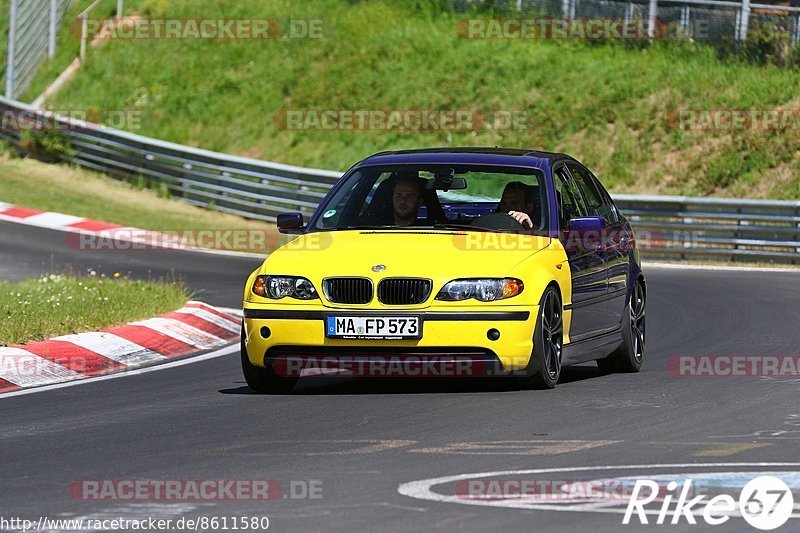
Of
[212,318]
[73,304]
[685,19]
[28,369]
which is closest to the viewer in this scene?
[28,369]

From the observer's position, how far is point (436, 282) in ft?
31.6

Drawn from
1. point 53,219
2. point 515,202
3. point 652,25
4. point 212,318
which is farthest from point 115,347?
point 652,25

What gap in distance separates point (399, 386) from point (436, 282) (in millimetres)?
1027

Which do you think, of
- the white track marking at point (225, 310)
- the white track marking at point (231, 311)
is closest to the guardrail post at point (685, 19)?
the white track marking at point (231, 311)

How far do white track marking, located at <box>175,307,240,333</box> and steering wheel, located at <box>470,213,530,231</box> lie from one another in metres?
4.03

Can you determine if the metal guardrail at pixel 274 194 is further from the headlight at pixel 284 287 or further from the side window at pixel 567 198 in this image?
the headlight at pixel 284 287

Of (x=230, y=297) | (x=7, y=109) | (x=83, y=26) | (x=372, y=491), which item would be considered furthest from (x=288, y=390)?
(x=83, y=26)

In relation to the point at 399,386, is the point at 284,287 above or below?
above

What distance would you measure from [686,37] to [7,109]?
13269 millimetres

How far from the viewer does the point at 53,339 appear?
471 inches

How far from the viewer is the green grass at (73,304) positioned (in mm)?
12328

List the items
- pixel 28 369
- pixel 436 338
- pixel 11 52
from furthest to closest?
pixel 11 52 → pixel 28 369 → pixel 436 338

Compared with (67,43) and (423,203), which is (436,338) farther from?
(67,43)

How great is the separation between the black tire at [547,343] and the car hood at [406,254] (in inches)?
12.5
